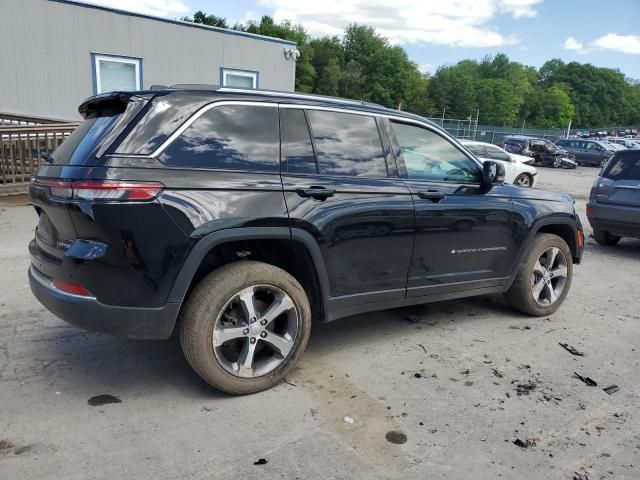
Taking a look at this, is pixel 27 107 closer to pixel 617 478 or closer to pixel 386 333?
pixel 386 333

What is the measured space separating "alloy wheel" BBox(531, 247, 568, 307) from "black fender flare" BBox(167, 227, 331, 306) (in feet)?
8.18

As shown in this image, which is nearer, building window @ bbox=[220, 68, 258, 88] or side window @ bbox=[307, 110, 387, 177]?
side window @ bbox=[307, 110, 387, 177]

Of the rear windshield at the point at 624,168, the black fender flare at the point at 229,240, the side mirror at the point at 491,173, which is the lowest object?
the black fender flare at the point at 229,240

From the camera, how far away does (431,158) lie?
4.27 m

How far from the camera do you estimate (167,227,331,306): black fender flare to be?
3018 millimetres

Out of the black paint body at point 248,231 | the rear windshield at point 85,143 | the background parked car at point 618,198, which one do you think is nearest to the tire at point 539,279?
the black paint body at point 248,231

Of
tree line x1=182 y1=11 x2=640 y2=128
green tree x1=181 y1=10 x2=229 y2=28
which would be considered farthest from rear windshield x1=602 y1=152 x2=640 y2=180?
green tree x1=181 y1=10 x2=229 y2=28

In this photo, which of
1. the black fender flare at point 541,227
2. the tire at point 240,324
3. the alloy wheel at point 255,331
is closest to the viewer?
the tire at point 240,324

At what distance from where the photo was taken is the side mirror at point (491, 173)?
4395 mm

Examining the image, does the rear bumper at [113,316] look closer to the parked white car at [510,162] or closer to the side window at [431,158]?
the side window at [431,158]

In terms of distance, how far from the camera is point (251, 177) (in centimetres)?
326

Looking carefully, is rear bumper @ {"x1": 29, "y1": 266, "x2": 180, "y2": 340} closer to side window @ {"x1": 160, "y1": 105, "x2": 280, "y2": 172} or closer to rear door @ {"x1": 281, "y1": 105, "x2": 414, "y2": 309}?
side window @ {"x1": 160, "y1": 105, "x2": 280, "y2": 172}

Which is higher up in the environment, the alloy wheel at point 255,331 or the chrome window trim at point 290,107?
the chrome window trim at point 290,107

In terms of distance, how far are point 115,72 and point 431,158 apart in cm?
1190
